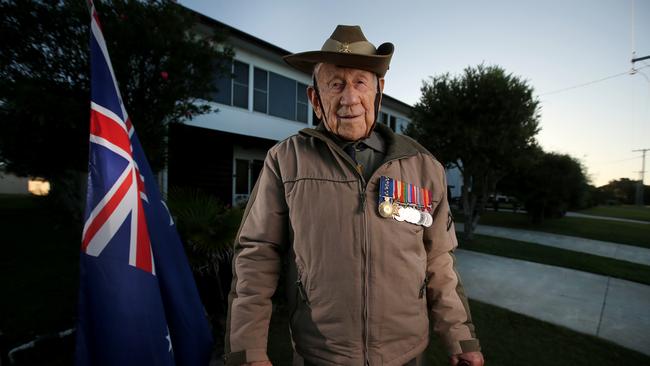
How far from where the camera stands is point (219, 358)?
9.75 ft

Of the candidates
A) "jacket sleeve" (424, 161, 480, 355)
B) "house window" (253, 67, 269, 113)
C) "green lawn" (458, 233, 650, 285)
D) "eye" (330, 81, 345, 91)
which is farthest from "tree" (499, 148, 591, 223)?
Result: "eye" (330, 81, 345, 91)

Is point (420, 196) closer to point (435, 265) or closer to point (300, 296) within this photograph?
point (435, 265)

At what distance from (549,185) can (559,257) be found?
7.64 meters

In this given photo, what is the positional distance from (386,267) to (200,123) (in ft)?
29.9

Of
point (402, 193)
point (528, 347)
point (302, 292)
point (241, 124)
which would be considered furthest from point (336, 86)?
point (241, 124)

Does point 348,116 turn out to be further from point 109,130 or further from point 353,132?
point 109,130

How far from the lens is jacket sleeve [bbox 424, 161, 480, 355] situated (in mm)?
1434

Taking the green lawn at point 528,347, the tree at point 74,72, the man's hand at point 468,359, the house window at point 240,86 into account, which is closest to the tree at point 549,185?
the green lawn at point 528,347

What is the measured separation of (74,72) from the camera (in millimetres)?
2902

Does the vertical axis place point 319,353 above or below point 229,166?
below

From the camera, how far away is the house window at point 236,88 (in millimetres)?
9808

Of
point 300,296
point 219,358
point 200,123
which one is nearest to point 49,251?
point 200,123

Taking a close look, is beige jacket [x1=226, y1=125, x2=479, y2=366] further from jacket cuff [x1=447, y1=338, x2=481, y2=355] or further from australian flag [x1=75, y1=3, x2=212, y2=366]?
australian flag [x1=75, y1=3, x2=212, y2=366]

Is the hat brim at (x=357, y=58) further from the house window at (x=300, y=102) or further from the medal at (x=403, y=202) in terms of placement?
the house window at (x=300, y=102)
